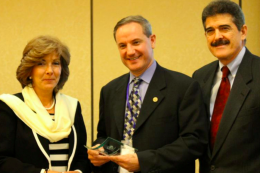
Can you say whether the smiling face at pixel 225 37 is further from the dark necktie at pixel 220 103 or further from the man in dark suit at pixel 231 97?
the dark necktie at pixel 220 103

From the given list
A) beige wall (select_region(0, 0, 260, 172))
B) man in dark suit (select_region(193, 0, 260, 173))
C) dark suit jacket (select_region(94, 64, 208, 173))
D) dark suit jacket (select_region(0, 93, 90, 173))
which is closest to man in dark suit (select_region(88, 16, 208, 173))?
dark suit jacket (select_region(94, 64, 208, 173))

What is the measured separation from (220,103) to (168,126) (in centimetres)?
38

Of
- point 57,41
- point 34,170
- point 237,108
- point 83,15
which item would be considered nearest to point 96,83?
point 83,15

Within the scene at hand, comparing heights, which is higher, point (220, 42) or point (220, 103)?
point (220, 42)

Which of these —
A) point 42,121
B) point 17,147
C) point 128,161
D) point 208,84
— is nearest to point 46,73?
point 42,121

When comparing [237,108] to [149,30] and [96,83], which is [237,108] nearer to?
[149,30]

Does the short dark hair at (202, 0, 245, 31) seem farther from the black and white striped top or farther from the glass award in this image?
the black and white striped top

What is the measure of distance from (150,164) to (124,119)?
14.8 inches

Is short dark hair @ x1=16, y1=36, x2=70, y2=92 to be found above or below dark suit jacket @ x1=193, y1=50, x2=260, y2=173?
above

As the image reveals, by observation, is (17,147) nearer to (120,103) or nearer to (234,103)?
(120,103)

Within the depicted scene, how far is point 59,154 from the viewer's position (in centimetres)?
244

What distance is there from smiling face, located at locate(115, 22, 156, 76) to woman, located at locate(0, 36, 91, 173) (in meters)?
0.50

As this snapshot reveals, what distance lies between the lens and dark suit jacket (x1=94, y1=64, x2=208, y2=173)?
6.99ft

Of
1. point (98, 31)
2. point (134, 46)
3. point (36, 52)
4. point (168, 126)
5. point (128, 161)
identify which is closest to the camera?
point (128, 161)
